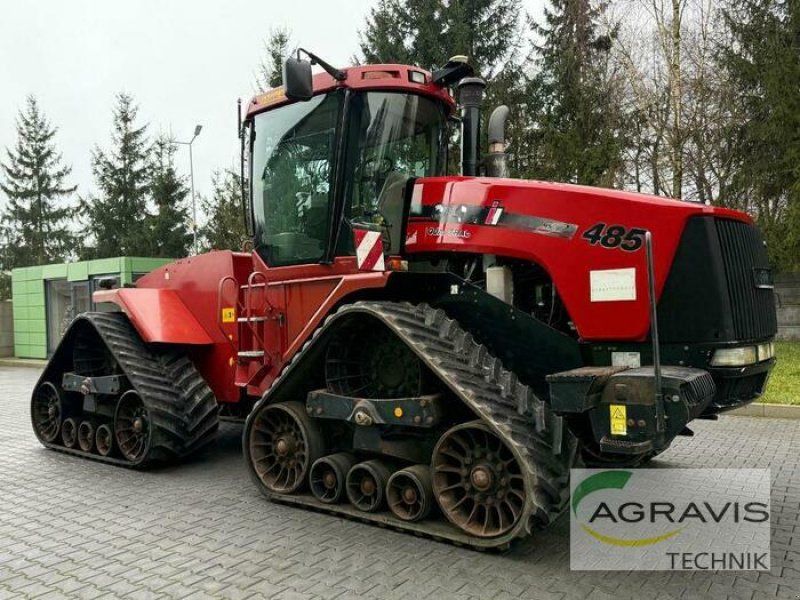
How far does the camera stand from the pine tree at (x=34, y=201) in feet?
104

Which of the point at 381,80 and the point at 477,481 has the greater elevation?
the point at 381,80

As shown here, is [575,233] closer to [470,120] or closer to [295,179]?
[470,120]

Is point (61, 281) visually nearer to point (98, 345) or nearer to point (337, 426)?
point (98, 345)

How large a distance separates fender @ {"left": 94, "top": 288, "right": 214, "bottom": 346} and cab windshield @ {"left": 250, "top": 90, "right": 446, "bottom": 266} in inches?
45.6

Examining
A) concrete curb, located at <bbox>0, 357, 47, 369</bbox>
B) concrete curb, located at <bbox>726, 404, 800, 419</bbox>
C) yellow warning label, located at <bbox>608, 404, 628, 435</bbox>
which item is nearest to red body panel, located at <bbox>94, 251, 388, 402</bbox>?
yellow warning label, located at <bbox>608, 404, 628, 435</bbox>

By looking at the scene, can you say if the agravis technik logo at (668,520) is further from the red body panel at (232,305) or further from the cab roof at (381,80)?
the cab roof at (381,80)

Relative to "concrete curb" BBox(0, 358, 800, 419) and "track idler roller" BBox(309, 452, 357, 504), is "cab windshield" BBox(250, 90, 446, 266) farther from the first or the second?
"concrete curb" BBox(0, 358, 800, 419)

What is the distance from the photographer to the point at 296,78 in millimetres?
4297

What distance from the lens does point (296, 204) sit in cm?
527

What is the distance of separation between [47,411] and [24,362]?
12452 mm

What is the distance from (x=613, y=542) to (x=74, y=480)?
14.5 ft

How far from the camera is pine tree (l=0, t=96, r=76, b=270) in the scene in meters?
31.8

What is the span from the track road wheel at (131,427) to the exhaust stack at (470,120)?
11.3 feet

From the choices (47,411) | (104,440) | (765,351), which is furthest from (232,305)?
(765,351)
